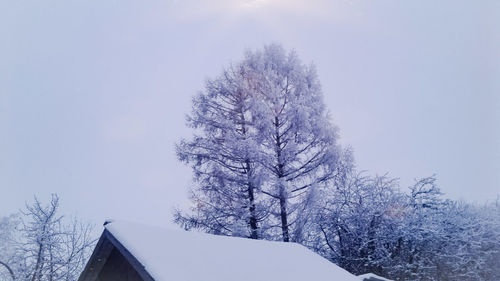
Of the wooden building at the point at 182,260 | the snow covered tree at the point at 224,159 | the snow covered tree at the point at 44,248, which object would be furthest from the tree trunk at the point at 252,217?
the snow covered tree at the point at 44,248

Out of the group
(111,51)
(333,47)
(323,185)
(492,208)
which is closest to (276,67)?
(323,185)

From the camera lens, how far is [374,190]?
15.1m

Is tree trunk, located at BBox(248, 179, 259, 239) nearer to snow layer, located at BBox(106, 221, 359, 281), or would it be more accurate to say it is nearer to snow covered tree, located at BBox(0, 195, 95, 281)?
snow layer, located at BBox(106, 221, 359, 281)

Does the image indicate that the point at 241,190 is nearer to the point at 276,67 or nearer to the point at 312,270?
the point at 276,67

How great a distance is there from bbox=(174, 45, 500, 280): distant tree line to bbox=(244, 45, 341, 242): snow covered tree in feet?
0.13

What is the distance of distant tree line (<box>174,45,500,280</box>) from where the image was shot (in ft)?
44.8

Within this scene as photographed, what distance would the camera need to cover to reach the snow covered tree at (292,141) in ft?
44.7

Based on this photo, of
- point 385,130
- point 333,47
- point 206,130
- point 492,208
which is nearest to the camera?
point 206,130

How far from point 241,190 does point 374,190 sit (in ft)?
18.0

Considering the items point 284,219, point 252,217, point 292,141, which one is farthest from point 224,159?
point 284,219

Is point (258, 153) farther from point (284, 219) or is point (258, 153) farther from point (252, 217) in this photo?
point (284, 219)

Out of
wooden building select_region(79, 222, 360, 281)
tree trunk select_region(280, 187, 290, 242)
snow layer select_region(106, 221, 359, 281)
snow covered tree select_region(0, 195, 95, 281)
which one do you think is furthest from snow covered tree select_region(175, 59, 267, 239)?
wooden building select_region(79, 222, 360, 281)

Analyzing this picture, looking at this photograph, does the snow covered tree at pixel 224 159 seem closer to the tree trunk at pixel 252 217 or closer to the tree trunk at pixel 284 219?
the tree trunk at pixel 252 217

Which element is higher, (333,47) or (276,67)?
(333,47)
